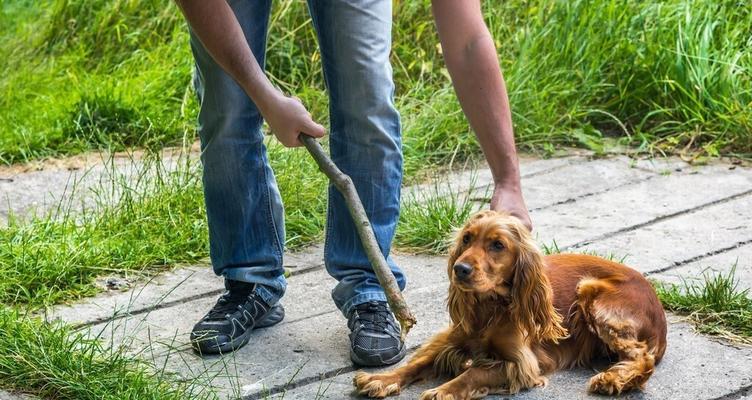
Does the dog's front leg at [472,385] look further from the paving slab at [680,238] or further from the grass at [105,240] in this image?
the grass at [105,240]

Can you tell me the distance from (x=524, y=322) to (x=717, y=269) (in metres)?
1.32

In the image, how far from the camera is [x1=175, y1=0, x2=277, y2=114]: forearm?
3.36m

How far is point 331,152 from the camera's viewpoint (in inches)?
151

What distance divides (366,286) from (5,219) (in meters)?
2.05

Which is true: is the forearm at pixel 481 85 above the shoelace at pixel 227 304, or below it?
above

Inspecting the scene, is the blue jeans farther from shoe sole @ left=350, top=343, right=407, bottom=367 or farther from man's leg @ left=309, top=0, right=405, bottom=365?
shoe sole @ left=350, top=343, right=407, bottom=367

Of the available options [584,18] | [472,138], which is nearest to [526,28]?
[584,18]

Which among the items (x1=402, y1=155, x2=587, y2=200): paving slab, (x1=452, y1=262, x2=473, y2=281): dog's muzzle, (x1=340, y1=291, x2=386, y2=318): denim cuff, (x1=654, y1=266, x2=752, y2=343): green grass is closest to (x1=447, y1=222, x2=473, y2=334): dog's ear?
(x1=452, y1=262, x2=473, y2=281): dog's muzzle

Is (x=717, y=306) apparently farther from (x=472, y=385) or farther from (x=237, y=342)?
(x=237, y=342)

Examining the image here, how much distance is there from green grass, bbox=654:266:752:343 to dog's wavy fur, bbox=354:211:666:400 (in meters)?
0.36

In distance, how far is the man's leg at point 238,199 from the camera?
374 cm

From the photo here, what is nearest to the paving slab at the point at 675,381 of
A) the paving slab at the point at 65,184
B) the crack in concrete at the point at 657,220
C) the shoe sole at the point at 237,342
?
the shoe sole at the point at 237,342

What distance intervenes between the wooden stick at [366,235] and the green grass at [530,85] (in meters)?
2.46

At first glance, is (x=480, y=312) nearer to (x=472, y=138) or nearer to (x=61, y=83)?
(x=472, y=138)
